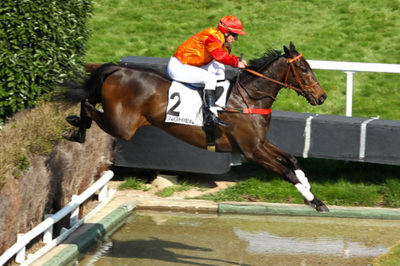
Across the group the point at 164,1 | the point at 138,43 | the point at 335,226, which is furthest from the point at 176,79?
the point at 164,1

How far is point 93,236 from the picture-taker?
900 centimetres

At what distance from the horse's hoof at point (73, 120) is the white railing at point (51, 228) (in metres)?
0.99

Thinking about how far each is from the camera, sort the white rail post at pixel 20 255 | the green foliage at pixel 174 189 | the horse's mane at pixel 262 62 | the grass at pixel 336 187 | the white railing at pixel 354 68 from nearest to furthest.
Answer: the white rail post at pixel 20 255 → the horse's mane at pixel 262 62 → the grass at pixel 336 187 → the green foliage at pixel 174 189 → the white railing at pixel 354 68

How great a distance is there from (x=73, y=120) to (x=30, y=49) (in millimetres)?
2122

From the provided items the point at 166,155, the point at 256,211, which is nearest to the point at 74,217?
the point at 166,155

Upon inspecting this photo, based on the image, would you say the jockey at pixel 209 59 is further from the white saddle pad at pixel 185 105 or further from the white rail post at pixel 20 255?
the white rail post at pixel 20 255

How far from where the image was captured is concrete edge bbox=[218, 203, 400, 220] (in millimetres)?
10078

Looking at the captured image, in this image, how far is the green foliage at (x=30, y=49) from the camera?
33.7 feet

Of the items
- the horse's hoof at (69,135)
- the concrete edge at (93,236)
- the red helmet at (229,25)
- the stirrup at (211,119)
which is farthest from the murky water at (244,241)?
the red helmet at (229,25)

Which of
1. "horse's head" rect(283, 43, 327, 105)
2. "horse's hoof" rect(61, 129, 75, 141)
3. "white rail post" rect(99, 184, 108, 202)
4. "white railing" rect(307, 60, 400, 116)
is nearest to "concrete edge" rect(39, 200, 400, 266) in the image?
"white rail post" rect(99, 184, 108, 202)

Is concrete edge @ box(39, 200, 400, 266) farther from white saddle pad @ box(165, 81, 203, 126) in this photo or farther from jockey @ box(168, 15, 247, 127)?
jockey @ box(168, 15, 247, 127)

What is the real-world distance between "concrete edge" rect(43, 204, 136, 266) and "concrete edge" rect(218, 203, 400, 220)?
1.36m

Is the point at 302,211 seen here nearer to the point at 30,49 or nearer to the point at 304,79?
the point at 304,79

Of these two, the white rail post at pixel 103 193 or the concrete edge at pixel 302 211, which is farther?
the white rail post at pixel 103 193
